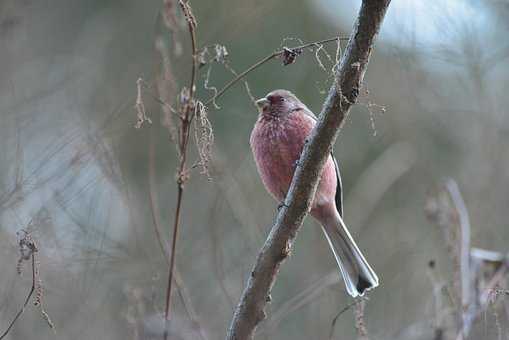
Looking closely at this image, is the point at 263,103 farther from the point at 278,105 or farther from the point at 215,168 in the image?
the point at 215,168

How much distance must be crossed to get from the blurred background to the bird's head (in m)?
0.60

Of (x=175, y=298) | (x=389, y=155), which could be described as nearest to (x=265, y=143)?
(x=175, y=298)

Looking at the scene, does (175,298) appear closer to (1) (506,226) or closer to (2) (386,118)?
(1) (506,226)

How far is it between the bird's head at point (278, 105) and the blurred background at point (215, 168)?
60 centimetres

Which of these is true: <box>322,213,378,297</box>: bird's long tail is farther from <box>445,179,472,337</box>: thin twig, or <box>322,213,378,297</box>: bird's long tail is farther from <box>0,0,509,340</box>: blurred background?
<box>445,179,472,337</box>: thin twig

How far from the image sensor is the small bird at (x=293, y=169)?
5.20 m

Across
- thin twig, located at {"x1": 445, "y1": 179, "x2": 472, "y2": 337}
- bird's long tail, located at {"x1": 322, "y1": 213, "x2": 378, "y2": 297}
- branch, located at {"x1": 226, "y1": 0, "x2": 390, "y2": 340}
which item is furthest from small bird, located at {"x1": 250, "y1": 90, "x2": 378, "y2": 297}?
branch, located at {"x1": 226, "y1": 0, "x2": 390, "y2": 340}

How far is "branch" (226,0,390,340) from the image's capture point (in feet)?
10.8

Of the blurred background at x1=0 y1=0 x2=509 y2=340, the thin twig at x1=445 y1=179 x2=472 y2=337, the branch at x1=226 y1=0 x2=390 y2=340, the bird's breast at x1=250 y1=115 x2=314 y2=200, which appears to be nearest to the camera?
the branch at x1=226 y1=0 x2=390 y2=340

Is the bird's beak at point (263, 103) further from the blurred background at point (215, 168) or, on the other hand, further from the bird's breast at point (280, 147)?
the blurred background at point (215, 168)

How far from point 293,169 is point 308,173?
1.52 metres

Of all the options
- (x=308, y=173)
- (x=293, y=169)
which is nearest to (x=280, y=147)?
(x=293, y=169)

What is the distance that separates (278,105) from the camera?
5.56 metres

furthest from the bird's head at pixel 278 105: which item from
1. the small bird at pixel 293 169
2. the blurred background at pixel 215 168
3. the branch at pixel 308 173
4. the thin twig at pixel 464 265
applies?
the branch at pixel 308 173
